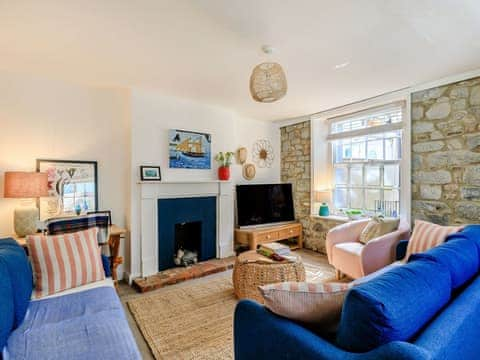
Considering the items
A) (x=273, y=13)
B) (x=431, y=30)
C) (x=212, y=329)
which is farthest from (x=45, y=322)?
(x=431, y=30)

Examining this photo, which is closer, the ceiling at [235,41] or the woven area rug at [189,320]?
the ceiling at [235,41]

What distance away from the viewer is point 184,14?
173 cm

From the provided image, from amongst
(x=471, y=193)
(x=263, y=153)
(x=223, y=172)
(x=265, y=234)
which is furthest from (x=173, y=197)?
(x=471, y=193)

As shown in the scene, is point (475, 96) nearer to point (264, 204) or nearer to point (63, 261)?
point (264, 204)

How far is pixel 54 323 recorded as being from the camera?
58.9 inches

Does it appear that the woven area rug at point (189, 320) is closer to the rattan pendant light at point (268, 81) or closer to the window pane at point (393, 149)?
the rattan pendant light at point (268, 81)

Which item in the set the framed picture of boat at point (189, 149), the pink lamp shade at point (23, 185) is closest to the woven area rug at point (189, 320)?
the pink lamp shade at point (23, 185)

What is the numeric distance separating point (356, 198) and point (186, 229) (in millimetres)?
2661

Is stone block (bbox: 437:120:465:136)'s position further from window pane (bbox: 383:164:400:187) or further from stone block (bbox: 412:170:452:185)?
window pane (bbox: 383:164:400:187)

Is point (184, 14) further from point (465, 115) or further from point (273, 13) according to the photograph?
point (465, 115)

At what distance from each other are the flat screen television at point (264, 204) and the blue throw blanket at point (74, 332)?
2606 mm

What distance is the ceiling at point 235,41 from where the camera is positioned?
65.8 inches

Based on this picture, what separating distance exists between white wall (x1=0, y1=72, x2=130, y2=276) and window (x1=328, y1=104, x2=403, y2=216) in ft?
10.6

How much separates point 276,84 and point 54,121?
252cm
